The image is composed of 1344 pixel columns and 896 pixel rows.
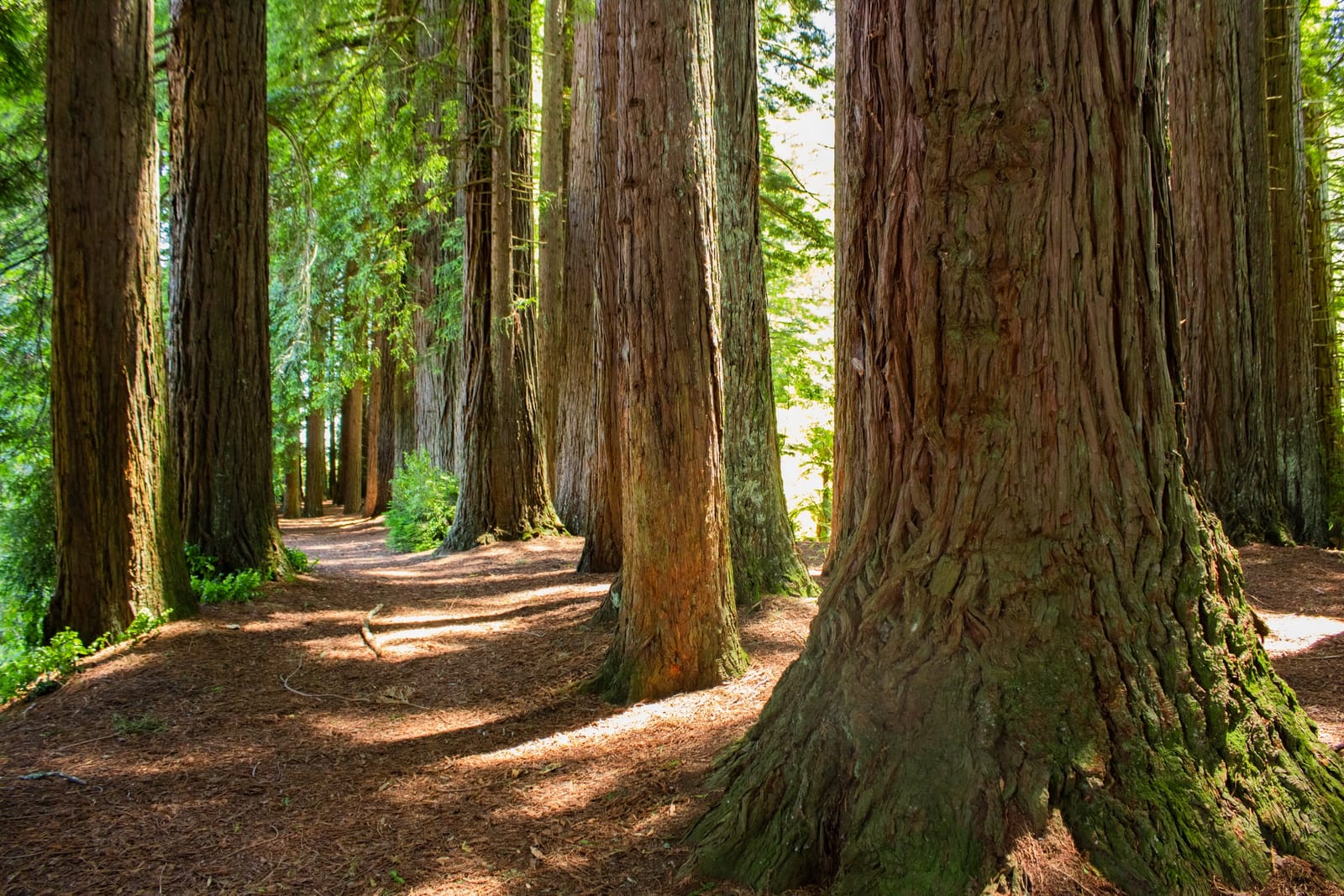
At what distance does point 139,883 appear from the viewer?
10.1 feet

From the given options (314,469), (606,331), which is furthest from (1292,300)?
(314,469)

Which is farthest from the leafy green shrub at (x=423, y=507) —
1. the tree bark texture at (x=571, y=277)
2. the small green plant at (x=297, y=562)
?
the small green plant at (x=297, y=562)

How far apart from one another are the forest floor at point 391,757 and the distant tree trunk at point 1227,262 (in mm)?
1361

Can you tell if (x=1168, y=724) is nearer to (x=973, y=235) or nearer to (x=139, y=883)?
(x=973, y=235)

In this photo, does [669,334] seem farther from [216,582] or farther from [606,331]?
[216,582]

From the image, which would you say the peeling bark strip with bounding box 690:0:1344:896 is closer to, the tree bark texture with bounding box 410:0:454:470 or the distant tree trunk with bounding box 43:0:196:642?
the distant tree trunk with bounding box 43:0:196:642

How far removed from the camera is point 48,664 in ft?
16.6

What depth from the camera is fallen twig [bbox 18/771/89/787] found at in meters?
3.88

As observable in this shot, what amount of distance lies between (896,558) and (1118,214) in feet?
4.21

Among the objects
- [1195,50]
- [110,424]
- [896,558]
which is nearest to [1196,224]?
[1195,50]

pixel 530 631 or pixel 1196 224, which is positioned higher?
pixel 1196 224

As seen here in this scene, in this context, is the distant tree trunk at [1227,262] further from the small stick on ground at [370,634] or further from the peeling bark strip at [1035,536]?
the small stick on ground at [370,634]

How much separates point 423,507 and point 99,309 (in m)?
7.55

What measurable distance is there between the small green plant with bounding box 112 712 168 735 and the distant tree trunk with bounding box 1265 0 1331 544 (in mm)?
9535
